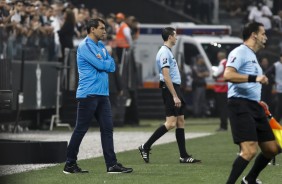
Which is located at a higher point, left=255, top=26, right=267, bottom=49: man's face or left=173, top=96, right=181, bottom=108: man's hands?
left=255, top=26, right=267, bottom=49: man's face

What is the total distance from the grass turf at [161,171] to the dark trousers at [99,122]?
Answer: 28cm

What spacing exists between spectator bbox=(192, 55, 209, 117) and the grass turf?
1626cm

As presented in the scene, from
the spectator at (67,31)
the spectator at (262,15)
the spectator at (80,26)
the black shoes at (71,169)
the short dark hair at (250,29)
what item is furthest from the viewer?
the spectator at (262,15)

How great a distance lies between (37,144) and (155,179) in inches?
106

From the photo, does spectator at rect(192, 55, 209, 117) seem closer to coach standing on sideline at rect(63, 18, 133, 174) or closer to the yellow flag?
coach standing on sideline at rect(63, 18, 133, 174)

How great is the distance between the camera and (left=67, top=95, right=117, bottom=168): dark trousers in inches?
602

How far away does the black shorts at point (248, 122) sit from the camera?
12632 millimetres

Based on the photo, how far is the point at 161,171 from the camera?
15859 millimetres

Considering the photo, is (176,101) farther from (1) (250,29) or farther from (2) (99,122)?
(1) (250,29)

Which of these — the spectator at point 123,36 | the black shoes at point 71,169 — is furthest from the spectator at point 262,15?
the black shoes at point 71,169

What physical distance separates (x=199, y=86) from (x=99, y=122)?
22.4m

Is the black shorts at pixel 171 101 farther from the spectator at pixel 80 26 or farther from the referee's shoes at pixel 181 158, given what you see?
the spectator at pixel 80 26

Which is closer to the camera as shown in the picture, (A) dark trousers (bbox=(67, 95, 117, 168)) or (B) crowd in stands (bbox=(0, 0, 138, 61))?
(A) dark trousers (bbox=(67, 95, 117, 168))

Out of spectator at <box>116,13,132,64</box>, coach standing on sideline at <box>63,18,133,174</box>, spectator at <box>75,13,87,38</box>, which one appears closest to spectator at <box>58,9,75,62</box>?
spectator at <box>75,13,87,38</box>
